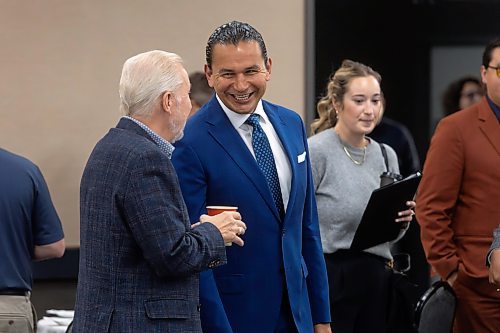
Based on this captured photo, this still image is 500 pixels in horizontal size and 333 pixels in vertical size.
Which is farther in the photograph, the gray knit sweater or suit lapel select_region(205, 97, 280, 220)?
the gray knit sweater

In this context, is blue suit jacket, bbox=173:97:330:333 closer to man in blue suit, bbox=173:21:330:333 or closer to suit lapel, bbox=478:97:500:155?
man in blue suit, bbox=173:21:330:333

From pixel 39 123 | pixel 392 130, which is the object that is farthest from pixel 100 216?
pixel 392 130

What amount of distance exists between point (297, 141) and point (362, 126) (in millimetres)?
1499

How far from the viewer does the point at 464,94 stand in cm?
756

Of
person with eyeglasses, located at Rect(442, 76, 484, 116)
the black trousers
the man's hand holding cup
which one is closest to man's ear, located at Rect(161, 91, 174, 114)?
the man's hand holding cup

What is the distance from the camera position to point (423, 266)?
7891 millimetres

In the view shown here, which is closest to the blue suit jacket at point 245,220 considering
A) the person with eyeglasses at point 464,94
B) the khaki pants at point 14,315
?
the khaki pants at point 14,315

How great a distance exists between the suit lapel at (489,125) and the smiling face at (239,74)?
1674 mm

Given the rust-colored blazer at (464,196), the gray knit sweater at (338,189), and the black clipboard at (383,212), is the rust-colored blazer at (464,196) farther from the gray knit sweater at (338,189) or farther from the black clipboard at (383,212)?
the gray knit sweater at (338,189)

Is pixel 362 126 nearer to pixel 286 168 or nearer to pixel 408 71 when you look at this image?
pixel 286 168

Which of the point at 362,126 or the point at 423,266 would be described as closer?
the point at 362,126

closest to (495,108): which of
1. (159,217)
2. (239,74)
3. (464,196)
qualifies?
(464,196)

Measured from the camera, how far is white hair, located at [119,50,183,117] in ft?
10.9

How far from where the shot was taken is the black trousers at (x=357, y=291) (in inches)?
205
